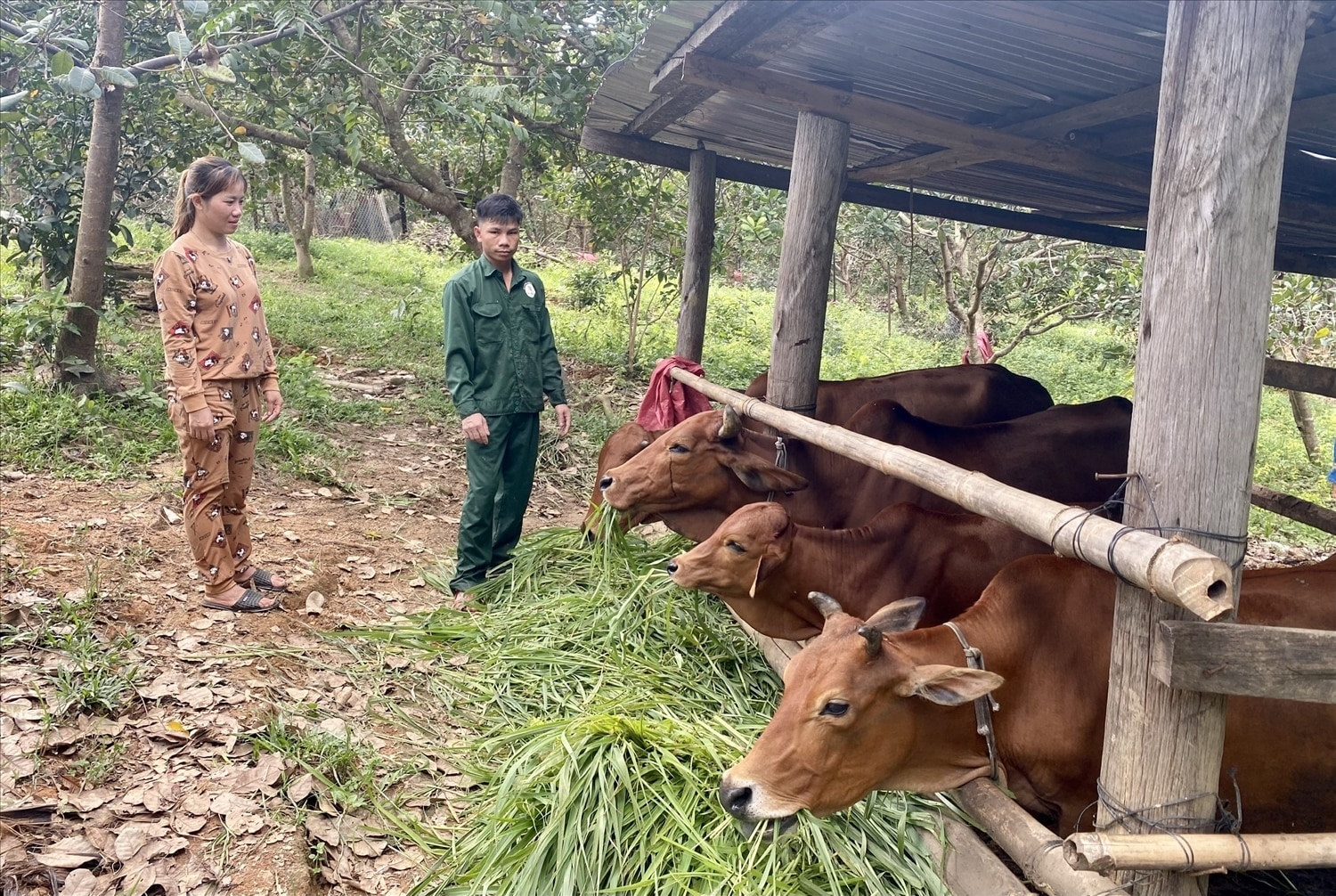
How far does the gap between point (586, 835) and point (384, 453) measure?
5.27m

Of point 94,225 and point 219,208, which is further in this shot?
point 94,225

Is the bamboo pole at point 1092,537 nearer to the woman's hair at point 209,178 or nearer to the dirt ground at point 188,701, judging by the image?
the dirt ground at point 188,701

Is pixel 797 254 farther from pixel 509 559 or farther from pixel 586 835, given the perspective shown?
pixel 586 835

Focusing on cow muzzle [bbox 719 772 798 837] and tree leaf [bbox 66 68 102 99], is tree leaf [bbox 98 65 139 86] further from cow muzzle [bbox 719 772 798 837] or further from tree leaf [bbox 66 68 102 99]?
cow muzzle [bbox 719 772 798 837]

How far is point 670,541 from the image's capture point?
17.9 feet

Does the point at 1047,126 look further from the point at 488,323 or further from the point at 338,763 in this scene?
the point at 338,763

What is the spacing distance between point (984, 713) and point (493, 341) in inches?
133

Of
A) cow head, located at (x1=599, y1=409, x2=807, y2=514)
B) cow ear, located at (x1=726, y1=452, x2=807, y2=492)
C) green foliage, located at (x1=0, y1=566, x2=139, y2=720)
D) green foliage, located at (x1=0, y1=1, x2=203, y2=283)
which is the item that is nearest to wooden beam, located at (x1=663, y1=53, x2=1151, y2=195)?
cow head, located at (x1=599, y1=409, x2=807, y2=514)

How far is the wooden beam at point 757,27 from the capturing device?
3486 millimetres

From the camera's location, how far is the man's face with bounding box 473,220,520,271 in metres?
5.20

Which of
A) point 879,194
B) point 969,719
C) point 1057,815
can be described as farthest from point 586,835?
point 879,194

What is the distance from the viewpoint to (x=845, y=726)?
2684 mm

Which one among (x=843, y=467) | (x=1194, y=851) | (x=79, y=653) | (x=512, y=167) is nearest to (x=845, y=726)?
(x=1194, y=851)

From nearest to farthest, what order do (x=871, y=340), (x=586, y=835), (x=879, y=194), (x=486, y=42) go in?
(x=586, y=835)
(x=879, y=194)
(x=486, y=42)
(x=871, y=340)
